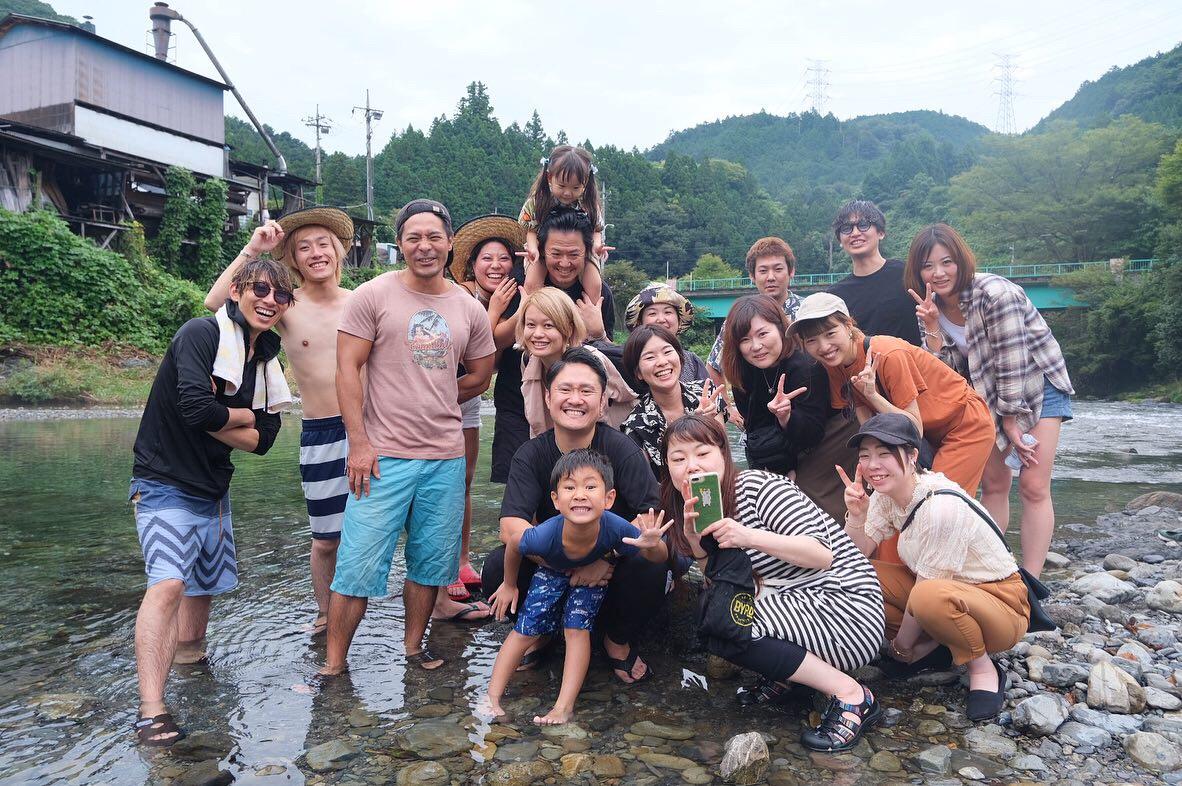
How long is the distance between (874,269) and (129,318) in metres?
24.6

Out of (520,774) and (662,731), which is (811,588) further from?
(520,774)

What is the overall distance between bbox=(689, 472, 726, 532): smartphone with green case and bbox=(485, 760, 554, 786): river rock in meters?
1.13

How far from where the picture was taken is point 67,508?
805 centimetres

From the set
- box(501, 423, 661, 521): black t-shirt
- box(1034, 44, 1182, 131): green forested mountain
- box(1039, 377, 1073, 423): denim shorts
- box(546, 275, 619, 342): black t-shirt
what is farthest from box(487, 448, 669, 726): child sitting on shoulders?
box(1034, 44, 1182, 131): green forested mountain

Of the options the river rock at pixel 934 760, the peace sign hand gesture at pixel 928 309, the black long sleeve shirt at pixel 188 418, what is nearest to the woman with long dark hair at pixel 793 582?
the river rock at pixel 934 760

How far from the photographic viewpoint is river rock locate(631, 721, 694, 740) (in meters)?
3.17

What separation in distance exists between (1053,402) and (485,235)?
11.9 ft

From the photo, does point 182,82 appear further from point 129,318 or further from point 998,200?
point 998,200

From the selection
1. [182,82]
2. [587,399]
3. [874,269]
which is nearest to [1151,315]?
[874,269]

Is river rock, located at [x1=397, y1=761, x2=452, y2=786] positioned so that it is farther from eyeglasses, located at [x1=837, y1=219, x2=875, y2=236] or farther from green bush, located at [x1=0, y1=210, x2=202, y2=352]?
green bush, located at [x1=0, y1=210, x2=202, y2=352]

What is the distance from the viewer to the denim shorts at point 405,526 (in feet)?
12.2

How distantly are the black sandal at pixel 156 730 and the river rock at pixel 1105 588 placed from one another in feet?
16.8

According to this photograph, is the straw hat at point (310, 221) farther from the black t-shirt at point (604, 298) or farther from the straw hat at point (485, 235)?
the black t-shirt at point (604, 298)

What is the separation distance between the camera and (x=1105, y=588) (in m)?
4.82
